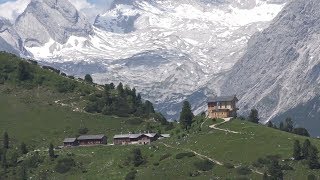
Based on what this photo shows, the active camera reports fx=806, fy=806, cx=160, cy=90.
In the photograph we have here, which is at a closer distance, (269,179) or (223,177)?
(269,179)

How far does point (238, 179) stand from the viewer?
193 meters

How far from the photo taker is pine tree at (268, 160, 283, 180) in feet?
616

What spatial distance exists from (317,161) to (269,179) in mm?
20752

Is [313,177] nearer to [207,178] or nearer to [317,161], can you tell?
[317,161]

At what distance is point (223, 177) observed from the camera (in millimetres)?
197750

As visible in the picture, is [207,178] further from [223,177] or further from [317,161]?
[317,161]

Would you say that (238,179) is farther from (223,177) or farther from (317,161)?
(317,161)

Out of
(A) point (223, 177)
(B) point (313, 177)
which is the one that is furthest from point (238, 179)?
(B) point (313, 177)

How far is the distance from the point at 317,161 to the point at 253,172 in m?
16.1

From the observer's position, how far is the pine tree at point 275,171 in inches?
7392

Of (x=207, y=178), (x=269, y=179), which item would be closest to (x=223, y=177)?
(x=207, y=178)

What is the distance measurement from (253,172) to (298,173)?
11102 millimetres

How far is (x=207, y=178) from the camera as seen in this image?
200 meters

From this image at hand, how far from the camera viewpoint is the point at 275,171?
190 meters
